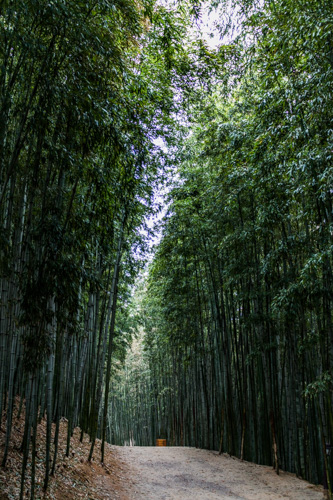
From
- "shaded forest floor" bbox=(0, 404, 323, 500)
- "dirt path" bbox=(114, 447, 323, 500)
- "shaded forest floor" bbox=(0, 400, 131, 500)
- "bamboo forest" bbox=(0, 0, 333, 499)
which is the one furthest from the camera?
"dirt path" bbox=(114, 447, 323, 500)

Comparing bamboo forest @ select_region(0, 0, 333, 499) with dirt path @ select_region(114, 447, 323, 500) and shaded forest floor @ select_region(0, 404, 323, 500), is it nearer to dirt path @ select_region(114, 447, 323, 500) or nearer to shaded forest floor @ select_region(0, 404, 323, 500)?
shaded forest floor @ select_region(0, 404, 323, 500)

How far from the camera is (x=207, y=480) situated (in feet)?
19.1

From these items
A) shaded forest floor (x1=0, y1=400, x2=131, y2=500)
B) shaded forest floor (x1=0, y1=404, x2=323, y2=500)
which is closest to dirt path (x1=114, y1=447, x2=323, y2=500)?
shaded forest floor (x1=0, y1=404, x2=323, y2=500)

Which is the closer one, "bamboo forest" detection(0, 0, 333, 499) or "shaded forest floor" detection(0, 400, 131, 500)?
"bamboo forest" detection(0, 0, 333, 499)

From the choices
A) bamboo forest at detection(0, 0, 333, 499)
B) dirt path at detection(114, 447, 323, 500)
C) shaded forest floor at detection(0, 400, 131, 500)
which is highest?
bamboo forest at detection(0, 0, 333, 499)

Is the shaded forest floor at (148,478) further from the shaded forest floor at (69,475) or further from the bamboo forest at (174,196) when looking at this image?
the bamboo forest at (174,196)

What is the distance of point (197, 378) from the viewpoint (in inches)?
370

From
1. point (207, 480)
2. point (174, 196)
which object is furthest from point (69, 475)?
point (174, 196)

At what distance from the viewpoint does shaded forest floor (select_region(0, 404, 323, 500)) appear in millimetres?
3596

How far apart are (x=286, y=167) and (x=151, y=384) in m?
13.0

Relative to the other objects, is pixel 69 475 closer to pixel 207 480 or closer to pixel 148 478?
pixel 148 478

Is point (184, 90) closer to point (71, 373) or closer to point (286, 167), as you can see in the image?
point (286, 167)

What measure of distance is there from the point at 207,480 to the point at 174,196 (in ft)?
18.1

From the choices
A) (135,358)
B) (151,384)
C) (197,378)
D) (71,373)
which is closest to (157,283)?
(197,378)
